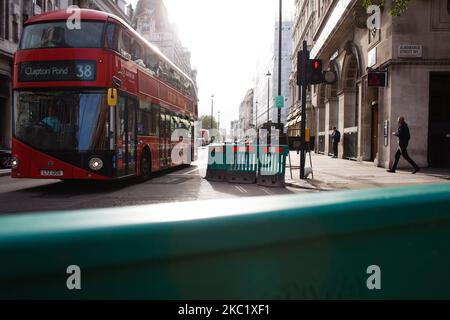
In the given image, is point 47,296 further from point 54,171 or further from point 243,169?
point 243,169

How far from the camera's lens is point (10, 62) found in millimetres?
28047

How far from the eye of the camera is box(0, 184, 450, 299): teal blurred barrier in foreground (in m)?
0.69

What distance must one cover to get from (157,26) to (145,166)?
3856 inches

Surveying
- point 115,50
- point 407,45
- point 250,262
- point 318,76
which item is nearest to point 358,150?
point 407,45

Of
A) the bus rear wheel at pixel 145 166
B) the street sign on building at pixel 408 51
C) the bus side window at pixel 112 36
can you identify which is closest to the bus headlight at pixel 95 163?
the bus side window at pixel 112 36

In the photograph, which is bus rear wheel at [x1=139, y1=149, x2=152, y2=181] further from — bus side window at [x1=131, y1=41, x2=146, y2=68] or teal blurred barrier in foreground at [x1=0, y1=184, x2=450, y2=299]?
teal blurred barrier in foreground at [x1=0, y1=184, x2=450, y2=299]

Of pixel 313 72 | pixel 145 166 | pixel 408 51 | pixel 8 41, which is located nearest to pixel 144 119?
pixel 145 166

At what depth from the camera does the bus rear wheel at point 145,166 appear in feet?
39.5

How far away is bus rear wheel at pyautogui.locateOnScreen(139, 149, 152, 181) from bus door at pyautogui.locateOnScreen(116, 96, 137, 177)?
86 cm

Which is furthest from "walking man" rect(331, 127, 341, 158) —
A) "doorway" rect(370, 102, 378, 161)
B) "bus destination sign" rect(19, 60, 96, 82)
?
"bus destination sign" rect(19, 60, 96, 82)

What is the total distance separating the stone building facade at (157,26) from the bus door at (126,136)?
9161 cm

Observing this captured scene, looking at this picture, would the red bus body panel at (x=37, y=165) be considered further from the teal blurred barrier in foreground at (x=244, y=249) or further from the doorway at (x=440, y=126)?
the doorway at (x=440, y=126)

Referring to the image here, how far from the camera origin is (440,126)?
1608 cm
